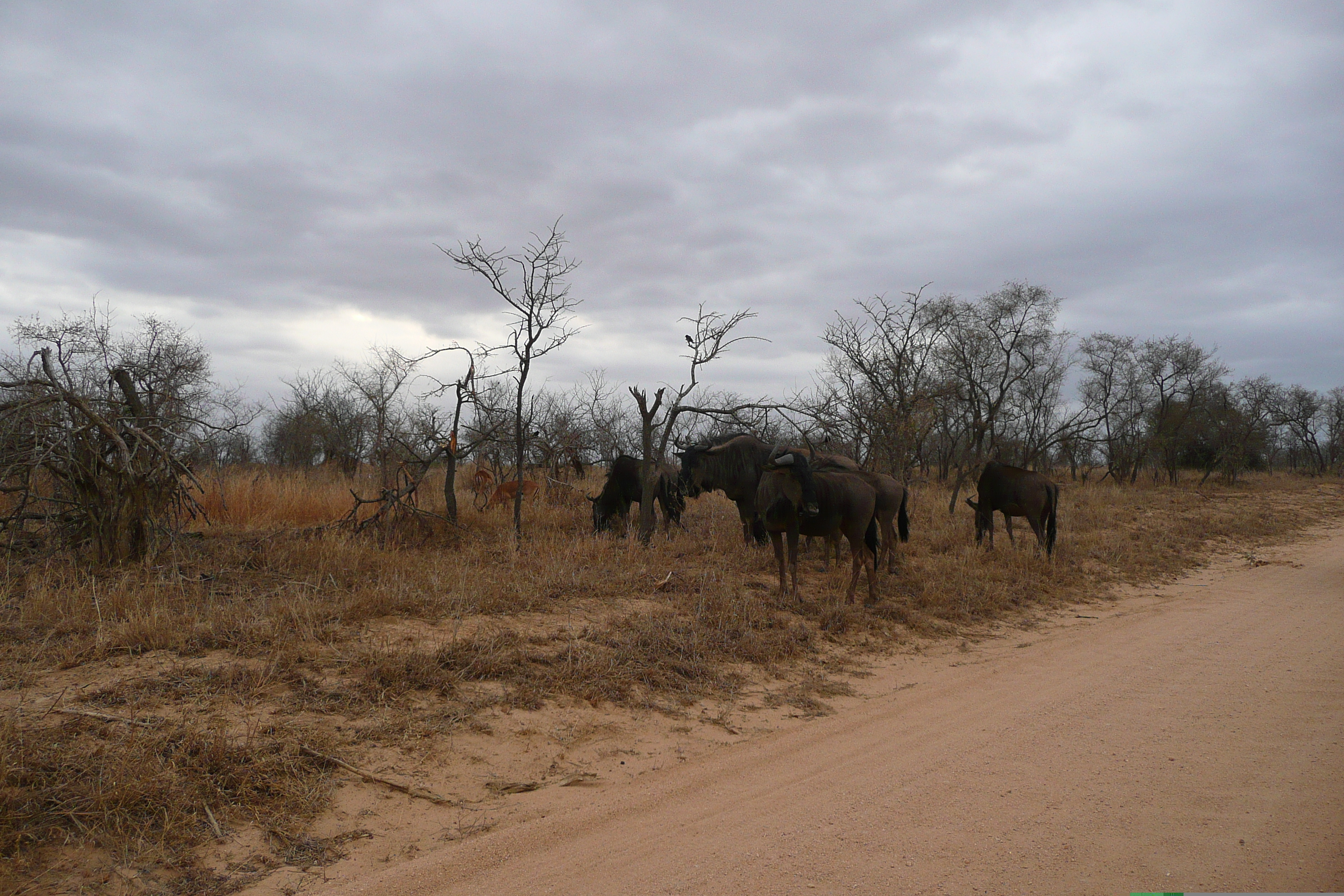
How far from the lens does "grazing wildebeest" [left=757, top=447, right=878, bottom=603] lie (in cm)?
866

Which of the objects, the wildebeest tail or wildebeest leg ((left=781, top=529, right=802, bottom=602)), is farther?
the wildebeest tail

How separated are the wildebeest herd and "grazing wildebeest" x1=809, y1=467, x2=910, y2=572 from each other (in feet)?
0.05

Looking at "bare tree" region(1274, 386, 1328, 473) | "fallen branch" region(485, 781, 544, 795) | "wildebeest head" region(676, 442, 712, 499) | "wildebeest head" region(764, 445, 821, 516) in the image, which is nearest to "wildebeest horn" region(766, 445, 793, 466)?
"wildebeest head" region(764, 445, 821, 516)

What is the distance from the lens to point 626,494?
1309cm

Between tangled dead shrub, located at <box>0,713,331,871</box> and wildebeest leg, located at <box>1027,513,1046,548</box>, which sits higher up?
wildebeest leg, located at <box>1027,513,1046,548</box>

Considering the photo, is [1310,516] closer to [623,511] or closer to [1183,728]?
[623,511]

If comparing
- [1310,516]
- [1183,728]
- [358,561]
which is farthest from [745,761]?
[1310,516]

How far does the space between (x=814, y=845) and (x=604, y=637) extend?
3185 millimetres

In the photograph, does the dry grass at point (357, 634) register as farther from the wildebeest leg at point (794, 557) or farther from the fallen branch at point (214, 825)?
the wildebeest leg at point (794, 557)

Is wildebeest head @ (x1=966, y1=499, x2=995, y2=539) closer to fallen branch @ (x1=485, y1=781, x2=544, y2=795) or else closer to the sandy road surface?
the sandy road surface

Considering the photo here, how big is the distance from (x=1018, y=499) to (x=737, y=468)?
4.78 metres

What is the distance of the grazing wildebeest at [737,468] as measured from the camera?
11.4 m

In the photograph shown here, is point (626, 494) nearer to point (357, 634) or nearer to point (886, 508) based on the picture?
point (886, 508)

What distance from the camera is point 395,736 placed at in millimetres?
4645
